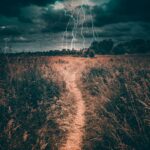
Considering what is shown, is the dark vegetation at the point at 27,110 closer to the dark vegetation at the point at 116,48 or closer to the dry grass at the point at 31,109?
the dry grass at the point at 31,109

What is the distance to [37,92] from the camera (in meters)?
8.55

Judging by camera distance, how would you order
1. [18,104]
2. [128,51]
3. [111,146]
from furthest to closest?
[128,51] → [18,104] → [111,146]

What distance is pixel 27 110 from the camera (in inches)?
275

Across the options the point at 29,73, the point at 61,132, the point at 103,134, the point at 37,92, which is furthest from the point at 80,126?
the point at 29,73

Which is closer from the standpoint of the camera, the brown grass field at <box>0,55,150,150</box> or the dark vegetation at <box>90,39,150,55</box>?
the brown grass field at <box>0,55,150,150</box>

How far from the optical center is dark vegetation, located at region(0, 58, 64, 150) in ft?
16.7

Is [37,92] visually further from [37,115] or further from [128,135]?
[128,135]

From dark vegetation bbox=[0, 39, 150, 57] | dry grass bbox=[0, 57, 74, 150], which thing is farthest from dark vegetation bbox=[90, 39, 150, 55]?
dry grass bbox=[0, 57, 74, 150]

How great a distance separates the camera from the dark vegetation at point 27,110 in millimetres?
5090

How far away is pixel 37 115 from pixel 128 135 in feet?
8.70

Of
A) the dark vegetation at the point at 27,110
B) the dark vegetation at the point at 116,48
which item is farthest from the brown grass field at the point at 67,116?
the dark vegetation at the point at 116,48

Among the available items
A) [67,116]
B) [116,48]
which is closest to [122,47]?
[116,48]

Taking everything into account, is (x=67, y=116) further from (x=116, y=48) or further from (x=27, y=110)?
(x=116, y=48)

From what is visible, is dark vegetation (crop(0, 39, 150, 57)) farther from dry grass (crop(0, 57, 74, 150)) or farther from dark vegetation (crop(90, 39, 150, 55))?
dry grass (crop(0, 57, 74, 150))
